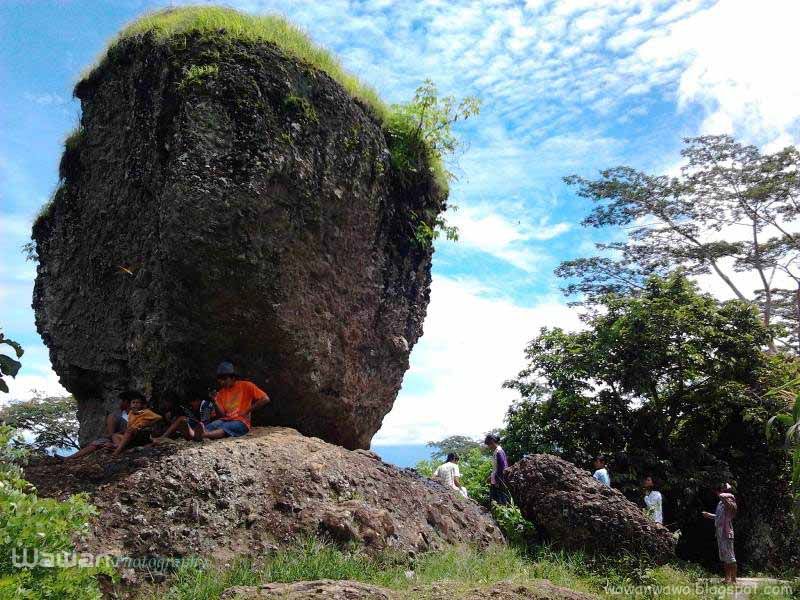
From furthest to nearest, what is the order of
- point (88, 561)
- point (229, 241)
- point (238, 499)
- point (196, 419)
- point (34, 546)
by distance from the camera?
point (196, 419)
point (229, 241)
point (238, 499)
point (88, 561)
point (34, 546)

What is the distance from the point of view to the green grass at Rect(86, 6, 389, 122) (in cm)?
884

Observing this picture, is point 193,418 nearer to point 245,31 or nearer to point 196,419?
point 196,419

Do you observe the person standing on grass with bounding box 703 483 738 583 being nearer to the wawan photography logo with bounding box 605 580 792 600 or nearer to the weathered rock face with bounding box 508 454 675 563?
the wawan photography logo with bounding box 605 580 792 600

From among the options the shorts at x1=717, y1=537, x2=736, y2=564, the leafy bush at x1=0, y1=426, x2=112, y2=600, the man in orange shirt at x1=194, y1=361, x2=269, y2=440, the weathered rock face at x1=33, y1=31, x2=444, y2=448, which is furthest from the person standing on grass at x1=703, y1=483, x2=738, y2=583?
the leafy bush at x1=0, y1=426, x2=112, y2=600

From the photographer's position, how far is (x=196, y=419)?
333 inches

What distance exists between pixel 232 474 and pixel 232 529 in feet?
1.95

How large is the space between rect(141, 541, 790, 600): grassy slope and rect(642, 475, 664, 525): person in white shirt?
1798 millimetres

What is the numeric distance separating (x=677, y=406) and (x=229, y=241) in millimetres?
11160

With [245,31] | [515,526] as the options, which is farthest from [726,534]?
[245,31]

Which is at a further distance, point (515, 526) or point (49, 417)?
point (49, 417)

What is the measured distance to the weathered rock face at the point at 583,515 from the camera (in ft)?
28.0

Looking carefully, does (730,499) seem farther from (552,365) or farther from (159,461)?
(159,461)

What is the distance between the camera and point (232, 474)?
273 inches

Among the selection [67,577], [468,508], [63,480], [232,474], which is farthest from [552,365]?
[67,577]
